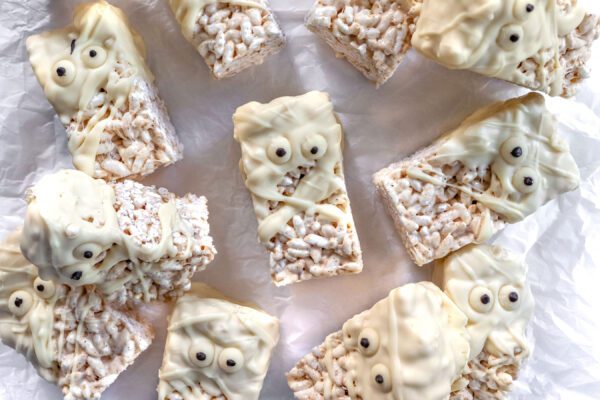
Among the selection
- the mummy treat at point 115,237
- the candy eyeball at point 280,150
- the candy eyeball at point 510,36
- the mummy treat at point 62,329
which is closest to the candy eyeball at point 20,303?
the mummy treat at point 62,329

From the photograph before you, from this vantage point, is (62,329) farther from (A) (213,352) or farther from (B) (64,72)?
(B) (64,72)

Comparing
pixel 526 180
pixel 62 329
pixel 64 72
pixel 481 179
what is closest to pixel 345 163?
pixel 481 179

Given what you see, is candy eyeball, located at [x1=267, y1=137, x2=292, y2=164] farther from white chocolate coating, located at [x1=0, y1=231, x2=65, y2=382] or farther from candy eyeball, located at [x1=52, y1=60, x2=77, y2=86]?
white chocolate coating, located at [x1=0, y1=231, x2=65, y2=382]

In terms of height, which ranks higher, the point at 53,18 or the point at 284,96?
the point at 53,18

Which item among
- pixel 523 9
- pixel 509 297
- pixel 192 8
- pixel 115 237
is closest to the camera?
pixel 523 9

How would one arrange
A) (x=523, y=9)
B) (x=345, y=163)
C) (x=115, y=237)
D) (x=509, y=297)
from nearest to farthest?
(x=523, y=9) → (x=115, y=237) → (x=509, y=297) → (x=345, y=163)

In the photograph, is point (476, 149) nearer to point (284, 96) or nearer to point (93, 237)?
point (284, 96)

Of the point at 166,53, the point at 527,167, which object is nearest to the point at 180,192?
the point at 166,53
